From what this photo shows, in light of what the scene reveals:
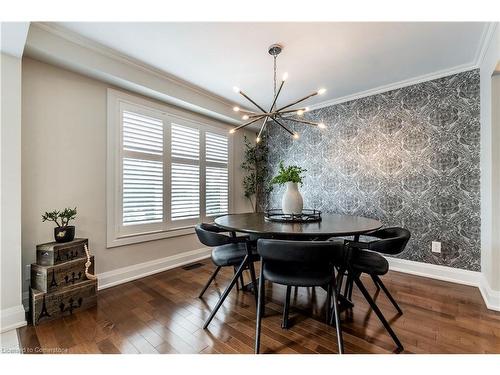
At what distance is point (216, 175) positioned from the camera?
4.02 m

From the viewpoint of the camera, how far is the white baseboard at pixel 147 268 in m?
2.62

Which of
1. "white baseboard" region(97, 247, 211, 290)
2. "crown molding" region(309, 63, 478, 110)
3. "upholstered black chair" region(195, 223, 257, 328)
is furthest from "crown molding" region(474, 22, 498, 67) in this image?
"white baseboard" region(97, 247, 211, 290)

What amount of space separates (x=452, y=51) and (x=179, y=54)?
111 inches

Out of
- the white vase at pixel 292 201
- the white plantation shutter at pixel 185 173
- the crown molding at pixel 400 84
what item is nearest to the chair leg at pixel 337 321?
the white vase at pixel 292 201

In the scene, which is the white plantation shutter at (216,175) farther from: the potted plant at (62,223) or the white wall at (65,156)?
the potted plant at (62,223)

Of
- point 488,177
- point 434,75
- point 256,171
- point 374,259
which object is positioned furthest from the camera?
point 256,171

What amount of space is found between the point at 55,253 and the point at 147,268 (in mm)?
1162

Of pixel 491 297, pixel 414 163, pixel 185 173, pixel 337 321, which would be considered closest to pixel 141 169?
pixel 185 173

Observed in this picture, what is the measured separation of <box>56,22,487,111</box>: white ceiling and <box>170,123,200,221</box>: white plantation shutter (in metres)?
0.79

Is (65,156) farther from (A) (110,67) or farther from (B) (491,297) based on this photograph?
(B) (491,297)

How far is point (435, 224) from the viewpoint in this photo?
2.84 meters

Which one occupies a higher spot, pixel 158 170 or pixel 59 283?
pixel 158 170
